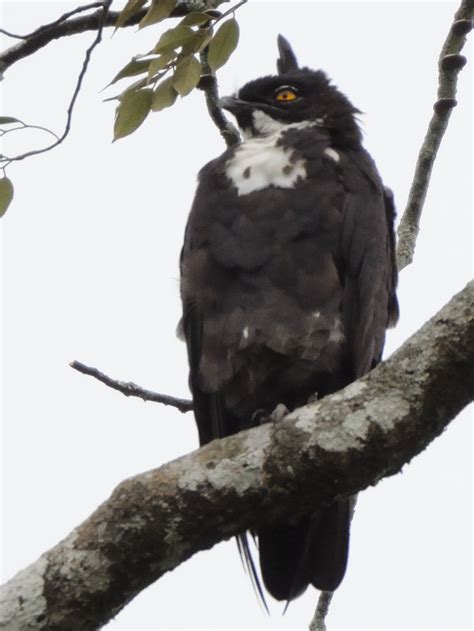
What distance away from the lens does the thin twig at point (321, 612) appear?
4715mm

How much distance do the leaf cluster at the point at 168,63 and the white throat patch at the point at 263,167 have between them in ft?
4.82

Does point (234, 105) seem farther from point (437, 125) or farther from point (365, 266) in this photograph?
point (365, 266)

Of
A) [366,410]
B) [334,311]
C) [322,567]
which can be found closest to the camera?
[366,410]

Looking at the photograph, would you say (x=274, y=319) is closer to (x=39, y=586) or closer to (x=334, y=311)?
(x=334, y=311)

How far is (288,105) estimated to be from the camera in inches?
246

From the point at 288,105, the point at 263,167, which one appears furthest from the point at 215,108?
the point at 288,105

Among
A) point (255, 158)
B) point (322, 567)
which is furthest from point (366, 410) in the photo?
point (255, 158)

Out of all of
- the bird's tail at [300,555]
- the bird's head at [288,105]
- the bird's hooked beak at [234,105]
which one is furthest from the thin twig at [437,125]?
the bird's tail at [300,555]

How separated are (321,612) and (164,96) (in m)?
2.39

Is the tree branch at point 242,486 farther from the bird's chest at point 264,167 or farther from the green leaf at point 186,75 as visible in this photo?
the bird's chest at point 264,167

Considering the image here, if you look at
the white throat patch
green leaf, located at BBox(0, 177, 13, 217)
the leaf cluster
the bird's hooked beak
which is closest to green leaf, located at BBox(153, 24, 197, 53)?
the leaf cluster

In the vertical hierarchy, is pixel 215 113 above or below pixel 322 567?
above

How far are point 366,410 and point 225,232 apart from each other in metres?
2.13

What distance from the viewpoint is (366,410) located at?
10.9 ft
